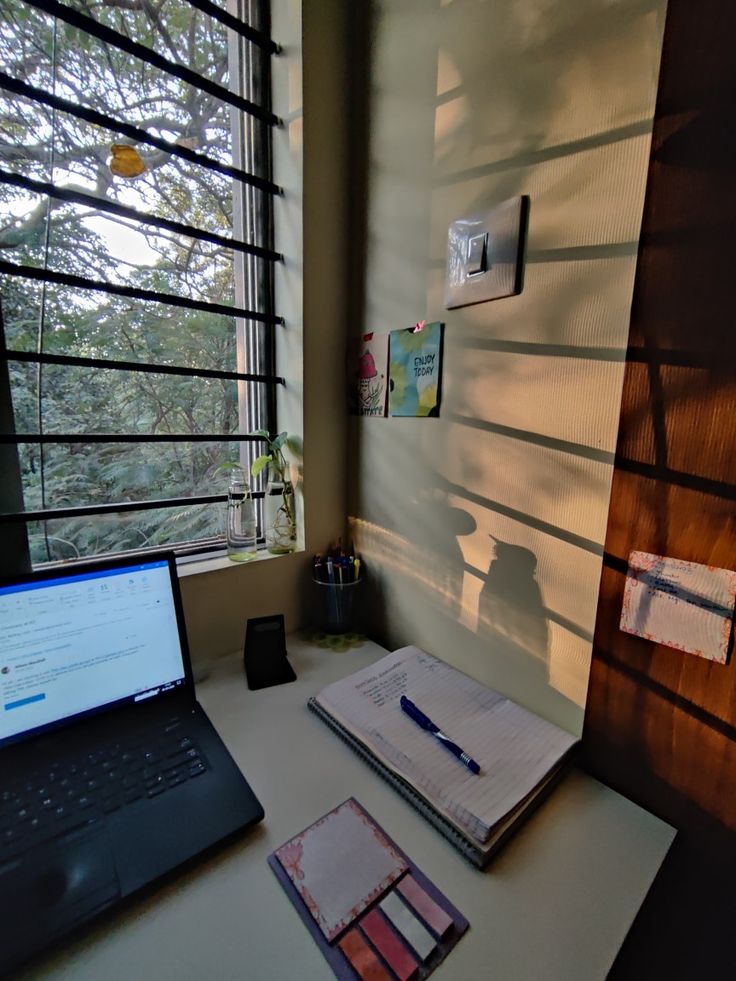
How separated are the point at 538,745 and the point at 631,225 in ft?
2.66

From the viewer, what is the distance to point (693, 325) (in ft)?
1.73

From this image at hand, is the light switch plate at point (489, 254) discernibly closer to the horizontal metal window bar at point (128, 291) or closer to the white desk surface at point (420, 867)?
the horizontal metal window bar at point (128, 291)

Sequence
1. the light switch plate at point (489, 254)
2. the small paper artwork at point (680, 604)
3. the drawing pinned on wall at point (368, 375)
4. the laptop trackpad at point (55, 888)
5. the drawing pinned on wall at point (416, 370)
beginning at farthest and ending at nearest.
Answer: the drawing pinned on wall at point (368, 375)
the drawing pinned on wall at point (416, 370)
the light switch plate at point (489, 254)
the small paper artwork at point (680, 604)
the laptop trackpad at point (55, 888)

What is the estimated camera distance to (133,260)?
2.91 feet

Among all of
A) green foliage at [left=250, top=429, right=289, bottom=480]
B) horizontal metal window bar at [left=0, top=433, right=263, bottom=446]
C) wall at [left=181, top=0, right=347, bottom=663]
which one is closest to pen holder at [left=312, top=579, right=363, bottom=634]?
wall at [left=181, top=0, right=347, bottom=663]

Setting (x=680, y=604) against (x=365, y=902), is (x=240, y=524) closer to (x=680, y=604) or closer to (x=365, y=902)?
(x=365, y=902)

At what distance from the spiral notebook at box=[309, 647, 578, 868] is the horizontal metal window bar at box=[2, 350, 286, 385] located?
2.51 feet

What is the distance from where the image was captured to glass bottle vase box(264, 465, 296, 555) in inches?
42.7

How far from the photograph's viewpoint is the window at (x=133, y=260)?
30.5 inches

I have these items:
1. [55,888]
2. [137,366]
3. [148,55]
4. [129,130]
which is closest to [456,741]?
[55,888]

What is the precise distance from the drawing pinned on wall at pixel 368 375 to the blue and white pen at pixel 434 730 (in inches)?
25.6

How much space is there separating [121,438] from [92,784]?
63 centimetres

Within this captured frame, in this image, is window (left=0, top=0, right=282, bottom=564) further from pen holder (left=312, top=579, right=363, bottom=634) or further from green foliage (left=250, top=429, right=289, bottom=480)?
pen holder (left=312, top=579, right=363, bottom=634)

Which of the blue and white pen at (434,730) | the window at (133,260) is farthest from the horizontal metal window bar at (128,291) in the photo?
the blue and white pen at (434,730)
